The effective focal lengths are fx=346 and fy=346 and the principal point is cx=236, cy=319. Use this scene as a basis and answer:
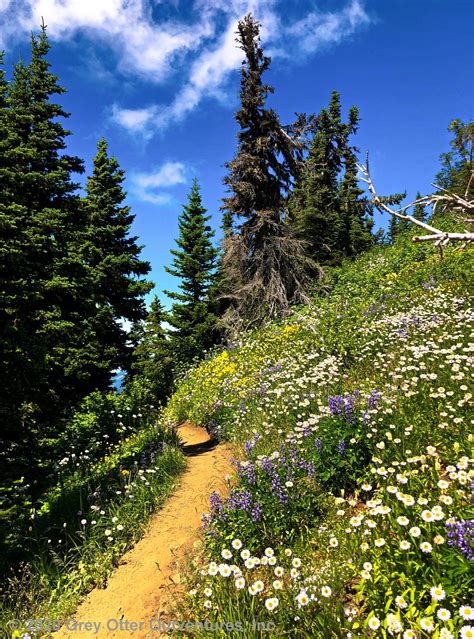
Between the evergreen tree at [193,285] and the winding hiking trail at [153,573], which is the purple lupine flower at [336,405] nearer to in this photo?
the winding hiking trail at [153,573]

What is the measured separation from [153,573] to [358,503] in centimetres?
295

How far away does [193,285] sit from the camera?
21.8m

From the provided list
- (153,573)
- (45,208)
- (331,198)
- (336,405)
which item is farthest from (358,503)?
(331,198)

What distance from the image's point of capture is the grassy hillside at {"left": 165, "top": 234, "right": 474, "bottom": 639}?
2695 millimetres

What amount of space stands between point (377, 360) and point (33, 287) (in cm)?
704

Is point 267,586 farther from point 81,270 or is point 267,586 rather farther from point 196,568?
point 81,270

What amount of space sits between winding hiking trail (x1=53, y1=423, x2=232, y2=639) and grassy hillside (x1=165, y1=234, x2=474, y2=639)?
2.10 feet

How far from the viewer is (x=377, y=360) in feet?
25.0

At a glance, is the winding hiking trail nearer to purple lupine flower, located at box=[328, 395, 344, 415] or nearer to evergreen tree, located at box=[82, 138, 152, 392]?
purple lupine flower, located at box=[328, 395, 344, 415]

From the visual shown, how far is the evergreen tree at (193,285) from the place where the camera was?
20.3m

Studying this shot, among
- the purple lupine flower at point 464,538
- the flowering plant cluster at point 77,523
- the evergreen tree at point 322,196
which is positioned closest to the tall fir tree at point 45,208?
the flowering plant cluster at point 77,523

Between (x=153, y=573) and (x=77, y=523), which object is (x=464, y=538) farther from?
(x=77, y=523)

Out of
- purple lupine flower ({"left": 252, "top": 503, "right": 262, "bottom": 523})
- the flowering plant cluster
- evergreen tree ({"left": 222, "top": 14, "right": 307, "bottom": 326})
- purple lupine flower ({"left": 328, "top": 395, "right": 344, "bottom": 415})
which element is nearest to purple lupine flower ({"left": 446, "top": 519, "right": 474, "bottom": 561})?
purple lupine flower ({"left": 252, "top": 503, "right": 262, "bottom": 523})

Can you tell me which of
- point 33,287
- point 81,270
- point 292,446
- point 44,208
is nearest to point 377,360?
point 292,446
